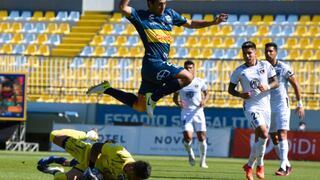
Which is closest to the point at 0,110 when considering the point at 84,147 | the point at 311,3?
the point at 311,3

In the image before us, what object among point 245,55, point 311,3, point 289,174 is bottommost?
point 289,174

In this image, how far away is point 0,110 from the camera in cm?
2941

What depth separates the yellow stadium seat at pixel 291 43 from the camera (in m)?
34.0

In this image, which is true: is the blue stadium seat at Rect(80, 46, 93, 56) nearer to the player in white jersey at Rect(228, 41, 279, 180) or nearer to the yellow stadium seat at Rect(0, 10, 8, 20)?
the yellow stadium seat at Rect(0, 10, 8, 20)

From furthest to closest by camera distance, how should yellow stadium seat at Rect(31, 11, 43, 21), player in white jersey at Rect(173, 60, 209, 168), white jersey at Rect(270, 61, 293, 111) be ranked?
yellow stadium seat at Rect(31, 11, 43, 21), player in white jersey at Rect(173, 60, 209, 168), white jersey at Rect(270, 61, 293, 111)

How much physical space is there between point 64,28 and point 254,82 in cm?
2343

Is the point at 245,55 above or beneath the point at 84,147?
above

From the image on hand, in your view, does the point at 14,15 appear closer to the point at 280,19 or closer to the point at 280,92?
the point at 280,19

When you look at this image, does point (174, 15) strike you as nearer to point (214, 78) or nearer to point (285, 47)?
point (214, 78)

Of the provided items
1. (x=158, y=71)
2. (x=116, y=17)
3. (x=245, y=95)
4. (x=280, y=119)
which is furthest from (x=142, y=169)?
(x=116, y=17)

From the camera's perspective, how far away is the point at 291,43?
3419 centimetres

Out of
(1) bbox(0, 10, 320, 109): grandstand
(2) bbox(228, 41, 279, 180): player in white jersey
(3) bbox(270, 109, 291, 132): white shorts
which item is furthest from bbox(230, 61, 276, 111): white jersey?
(1) bbox(0, 10, 320, 109): grandstand

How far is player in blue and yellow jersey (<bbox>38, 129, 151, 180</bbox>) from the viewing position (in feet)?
34.5

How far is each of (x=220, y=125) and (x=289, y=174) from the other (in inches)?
465
